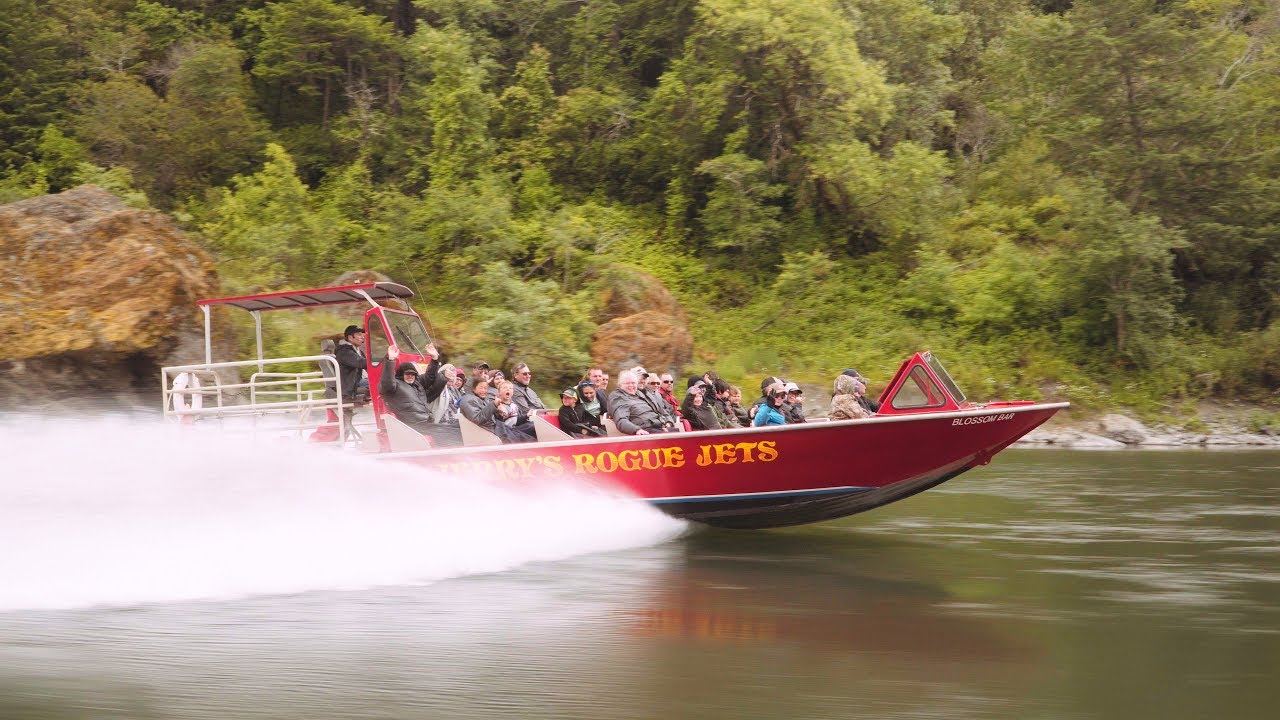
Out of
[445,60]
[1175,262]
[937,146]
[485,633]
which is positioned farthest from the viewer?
[937,146]

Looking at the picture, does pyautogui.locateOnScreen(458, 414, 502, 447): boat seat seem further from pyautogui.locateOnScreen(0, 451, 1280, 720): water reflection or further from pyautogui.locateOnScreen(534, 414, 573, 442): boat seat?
pyautogui.locateOnScreen(0, 451, 1280, 720): water reflection

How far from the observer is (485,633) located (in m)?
6.98

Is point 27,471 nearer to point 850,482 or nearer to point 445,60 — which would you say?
point 850,482

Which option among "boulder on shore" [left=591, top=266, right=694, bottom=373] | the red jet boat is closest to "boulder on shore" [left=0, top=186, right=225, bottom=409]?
"boulder on shore" [left=591, top=266, right=694, bottom=373]

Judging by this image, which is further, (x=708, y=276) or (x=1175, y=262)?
(x=708, y=276)

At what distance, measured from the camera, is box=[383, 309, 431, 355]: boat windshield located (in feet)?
34.7

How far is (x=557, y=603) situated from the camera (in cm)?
788

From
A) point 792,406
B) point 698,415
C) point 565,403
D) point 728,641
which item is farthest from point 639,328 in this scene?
point 728,641

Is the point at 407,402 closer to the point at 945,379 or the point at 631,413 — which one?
the point at 631,413

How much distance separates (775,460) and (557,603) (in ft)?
8.63

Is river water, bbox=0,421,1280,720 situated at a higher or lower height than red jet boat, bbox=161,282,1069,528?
lower

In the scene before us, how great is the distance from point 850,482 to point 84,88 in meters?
31.3

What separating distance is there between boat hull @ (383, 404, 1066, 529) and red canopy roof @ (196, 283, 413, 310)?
171cm

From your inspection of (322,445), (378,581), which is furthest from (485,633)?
(322,445)
